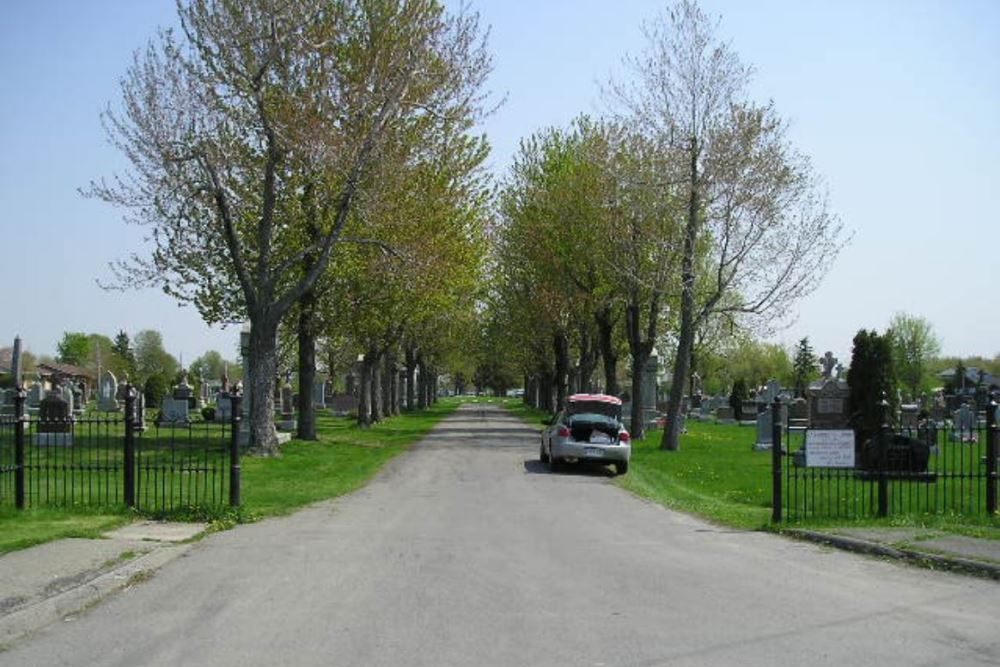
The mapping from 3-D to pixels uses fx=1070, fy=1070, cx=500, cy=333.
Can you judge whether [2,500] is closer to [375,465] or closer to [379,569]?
[379,569]

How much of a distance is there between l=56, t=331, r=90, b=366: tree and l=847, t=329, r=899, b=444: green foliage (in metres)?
123

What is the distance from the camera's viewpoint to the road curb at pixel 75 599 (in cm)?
788

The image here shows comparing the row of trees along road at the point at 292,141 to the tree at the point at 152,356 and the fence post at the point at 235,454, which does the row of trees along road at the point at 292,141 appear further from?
the tree at the point at 152,356

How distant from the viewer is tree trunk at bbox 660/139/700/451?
32.9 meters

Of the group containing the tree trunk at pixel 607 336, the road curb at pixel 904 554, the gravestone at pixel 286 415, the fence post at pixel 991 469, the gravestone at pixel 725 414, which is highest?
the tree trunk at pixel 607 336

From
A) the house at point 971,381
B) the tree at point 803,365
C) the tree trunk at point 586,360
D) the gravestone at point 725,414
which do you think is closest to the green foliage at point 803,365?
the tree at point 803,365

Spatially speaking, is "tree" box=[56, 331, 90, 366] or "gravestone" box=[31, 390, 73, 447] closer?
"gravestone" box=[31, 390, 73, 447]

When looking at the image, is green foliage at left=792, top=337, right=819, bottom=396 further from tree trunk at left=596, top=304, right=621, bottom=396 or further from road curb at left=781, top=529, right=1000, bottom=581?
road curb at left=781, top=529, right=1000, bottom=581

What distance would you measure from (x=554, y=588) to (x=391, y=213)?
20.9 metres

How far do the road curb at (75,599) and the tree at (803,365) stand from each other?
7767 centimetres

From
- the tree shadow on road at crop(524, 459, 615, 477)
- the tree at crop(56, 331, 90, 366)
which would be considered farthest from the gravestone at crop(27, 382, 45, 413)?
the tree at crop(56, 331, 90, 366)

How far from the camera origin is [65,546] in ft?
37.3

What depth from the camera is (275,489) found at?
63.9 feet

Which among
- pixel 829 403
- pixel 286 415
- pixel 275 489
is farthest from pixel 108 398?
pixel 275 489
